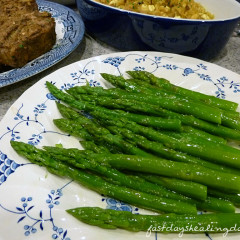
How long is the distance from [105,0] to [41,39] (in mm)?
961

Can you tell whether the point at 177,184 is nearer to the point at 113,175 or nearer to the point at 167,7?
the point at 113,175

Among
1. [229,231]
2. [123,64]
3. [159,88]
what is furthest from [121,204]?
[123,64]

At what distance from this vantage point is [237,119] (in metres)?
2.06

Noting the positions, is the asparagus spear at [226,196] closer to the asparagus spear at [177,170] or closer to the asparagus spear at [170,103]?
the asparagus spear at [177,170]

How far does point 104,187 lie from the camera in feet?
5.65

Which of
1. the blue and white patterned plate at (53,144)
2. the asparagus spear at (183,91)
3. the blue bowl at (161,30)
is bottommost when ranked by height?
the blue and white patterned plate at (53,144)

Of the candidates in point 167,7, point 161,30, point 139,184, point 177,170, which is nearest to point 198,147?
point 177,170

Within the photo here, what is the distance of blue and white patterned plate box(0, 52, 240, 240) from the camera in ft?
5.03

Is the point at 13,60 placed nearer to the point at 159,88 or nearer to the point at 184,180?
the point at 159,88

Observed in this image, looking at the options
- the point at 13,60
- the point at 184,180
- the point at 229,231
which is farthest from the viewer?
the point at 13,60

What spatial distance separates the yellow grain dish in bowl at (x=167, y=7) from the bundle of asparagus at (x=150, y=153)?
1181 mm

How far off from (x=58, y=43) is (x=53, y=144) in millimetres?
1475

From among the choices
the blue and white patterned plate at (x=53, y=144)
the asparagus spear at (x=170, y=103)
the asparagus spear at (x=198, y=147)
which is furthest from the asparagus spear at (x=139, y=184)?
the asparagus spear at (x=170, y=103)

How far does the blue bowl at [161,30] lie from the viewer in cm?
263
